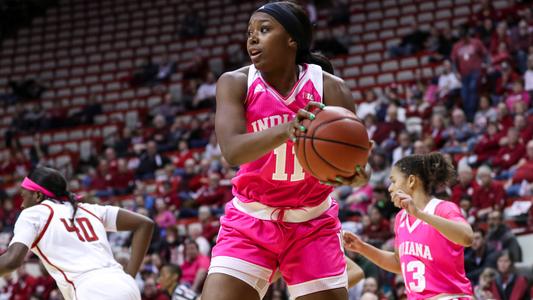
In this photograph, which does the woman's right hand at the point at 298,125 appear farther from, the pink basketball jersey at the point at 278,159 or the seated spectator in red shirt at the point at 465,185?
the seated spectator in red shirt at the point at 465,185

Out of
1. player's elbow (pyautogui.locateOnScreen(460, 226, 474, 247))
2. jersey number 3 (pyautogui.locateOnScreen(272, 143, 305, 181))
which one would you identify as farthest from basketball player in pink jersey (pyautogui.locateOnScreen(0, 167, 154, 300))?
player's elbow (pyautogui.locateOnScreen(460, 226, 474, 247))

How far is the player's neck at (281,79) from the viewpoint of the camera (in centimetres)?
368

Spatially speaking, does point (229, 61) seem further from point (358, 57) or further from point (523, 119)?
point (523, 119)

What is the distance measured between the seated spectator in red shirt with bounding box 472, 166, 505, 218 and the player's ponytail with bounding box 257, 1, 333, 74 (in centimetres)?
633

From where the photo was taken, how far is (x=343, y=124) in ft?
10.2

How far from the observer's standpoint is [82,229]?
15.7 feet

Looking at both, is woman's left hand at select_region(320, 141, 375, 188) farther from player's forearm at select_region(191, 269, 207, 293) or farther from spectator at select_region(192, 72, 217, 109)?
spectator at select_region(192, 72, 217, 109)

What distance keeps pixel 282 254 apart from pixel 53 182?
5.96ft

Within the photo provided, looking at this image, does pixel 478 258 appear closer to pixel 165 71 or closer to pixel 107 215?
pixel 107 215

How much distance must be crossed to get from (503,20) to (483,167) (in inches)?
217

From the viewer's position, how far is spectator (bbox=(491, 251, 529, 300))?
7.93 m

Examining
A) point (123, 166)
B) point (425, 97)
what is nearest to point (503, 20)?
point (425, 97)

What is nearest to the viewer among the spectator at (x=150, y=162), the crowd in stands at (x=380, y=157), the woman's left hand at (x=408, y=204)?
the woman's left hand at (x=408, y=204)

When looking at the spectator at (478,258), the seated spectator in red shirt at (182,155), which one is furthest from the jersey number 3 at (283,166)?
the seated spectator in red shirt at (182,155)
